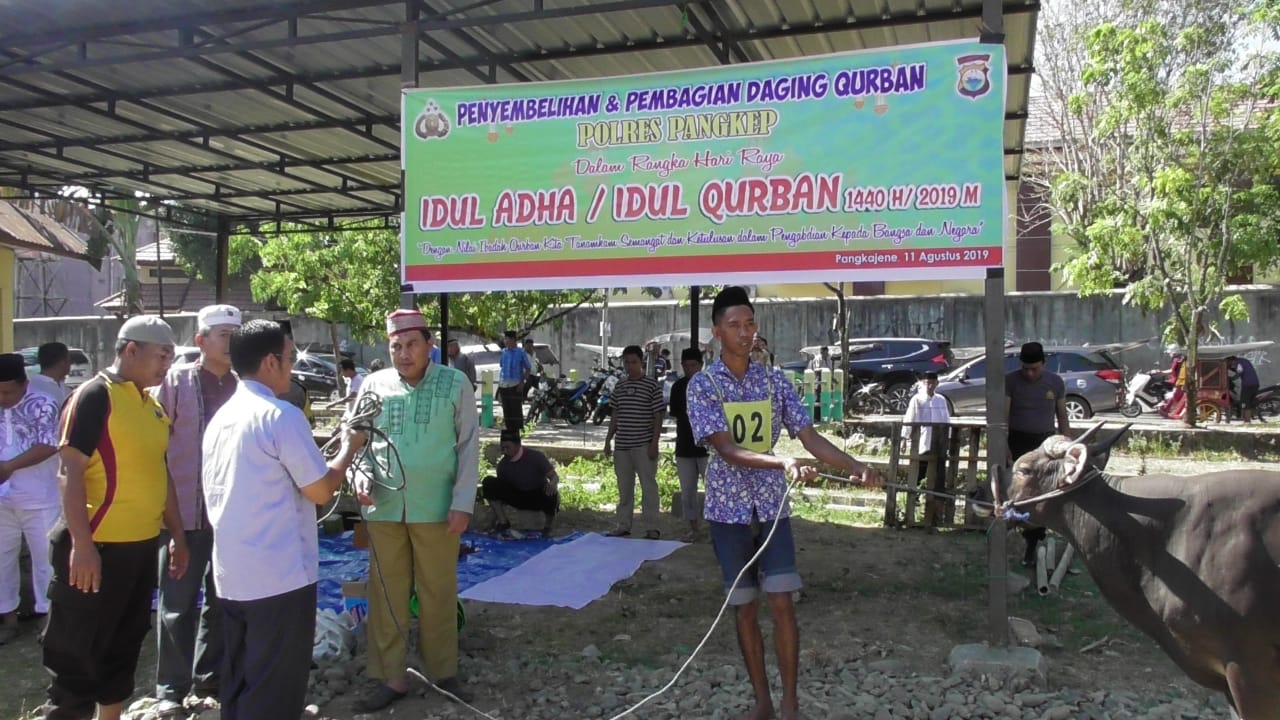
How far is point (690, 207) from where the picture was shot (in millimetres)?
5426

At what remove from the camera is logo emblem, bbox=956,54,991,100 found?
4938 mm

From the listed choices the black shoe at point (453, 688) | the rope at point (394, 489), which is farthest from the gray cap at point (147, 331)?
the black shoe at point (453, 688)

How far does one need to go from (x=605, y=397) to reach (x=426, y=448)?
1318cm

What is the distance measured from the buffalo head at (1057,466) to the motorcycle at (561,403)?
1505 centimetres

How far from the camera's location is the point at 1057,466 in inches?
153

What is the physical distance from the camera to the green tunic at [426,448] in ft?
15.2

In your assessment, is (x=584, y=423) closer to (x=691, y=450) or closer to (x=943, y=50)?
(x=691, y=450)

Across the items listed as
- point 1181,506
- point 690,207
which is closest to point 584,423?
point 690,207

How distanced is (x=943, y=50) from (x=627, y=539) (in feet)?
17.4

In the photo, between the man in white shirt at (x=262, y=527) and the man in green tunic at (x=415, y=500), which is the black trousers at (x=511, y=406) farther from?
the man in white shirt at (x=262, y=527)

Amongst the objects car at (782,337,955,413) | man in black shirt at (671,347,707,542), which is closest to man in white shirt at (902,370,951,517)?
man in black shirt at (671,347,707,542)

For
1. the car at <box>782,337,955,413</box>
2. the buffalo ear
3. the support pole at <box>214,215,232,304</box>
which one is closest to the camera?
the buffalo ear

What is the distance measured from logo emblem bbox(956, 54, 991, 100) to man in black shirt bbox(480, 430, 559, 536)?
5.32m

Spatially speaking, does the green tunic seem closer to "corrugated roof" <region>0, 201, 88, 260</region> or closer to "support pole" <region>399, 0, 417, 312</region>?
"support pole" <region>399, 0, 417, 312</region>
